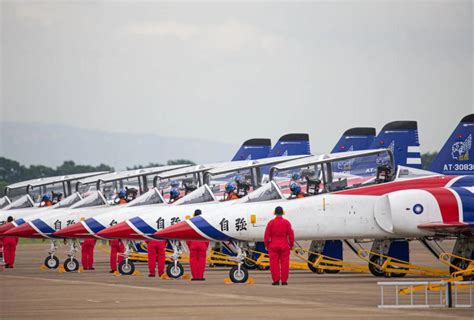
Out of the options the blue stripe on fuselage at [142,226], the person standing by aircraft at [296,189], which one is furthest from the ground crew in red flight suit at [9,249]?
the person standing by aircraft at [296,189]

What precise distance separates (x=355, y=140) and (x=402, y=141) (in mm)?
8709

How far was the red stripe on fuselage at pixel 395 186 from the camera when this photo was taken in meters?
24.7

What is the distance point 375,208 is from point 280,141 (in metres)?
16.4

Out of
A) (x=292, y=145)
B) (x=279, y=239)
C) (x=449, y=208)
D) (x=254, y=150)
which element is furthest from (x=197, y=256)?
(x=254, y=150)

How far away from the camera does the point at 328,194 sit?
24766 millimetres

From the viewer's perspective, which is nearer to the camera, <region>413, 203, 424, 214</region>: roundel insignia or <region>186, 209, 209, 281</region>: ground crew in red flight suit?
<region>413, 203, 424, 214</region>: roundel insignia

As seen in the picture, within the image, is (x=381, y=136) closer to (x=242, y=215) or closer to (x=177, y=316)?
(x=242, y=215)

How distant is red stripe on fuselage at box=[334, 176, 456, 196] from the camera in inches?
971

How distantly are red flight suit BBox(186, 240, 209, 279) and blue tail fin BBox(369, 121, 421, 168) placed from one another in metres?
5.98

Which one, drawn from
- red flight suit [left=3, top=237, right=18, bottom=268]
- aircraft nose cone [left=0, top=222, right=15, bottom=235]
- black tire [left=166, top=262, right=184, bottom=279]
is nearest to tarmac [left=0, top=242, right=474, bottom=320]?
black tire [left=166, top=262, right=184, bottom=279]

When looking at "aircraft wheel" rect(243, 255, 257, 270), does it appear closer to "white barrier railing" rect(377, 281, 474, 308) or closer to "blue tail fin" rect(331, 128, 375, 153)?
"blue tail fin" rect(331, 128, 375, 153)

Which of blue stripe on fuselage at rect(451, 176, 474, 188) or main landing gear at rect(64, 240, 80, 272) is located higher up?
blue stripe on fuselage at rect(451, 176, 474, 188)

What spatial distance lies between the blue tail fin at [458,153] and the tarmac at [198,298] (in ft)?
10.3

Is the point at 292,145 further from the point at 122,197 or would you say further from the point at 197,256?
the point at 197,256
